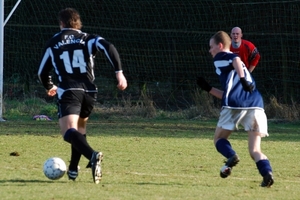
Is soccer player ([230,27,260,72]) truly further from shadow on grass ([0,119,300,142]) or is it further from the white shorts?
the white shorts

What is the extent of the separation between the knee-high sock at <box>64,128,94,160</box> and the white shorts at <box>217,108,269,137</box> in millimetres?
1374

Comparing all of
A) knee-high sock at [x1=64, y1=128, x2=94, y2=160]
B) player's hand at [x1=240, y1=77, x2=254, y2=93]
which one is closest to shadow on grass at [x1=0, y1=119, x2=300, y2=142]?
knee-high sock at [x1=64, y1=128, x2=94, y2=160]

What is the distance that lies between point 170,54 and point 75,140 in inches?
489

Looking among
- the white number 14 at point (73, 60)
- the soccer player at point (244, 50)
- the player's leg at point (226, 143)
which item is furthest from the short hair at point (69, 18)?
the soccer player at point (244, 50)

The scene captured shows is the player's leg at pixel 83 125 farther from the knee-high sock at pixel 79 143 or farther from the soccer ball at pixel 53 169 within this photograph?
the soccer ball at pixel 53 169

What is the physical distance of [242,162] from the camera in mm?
9891

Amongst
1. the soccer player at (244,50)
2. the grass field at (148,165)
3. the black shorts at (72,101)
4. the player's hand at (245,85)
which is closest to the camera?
the grass field at (148,165)

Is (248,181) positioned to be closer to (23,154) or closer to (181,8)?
(23,154)

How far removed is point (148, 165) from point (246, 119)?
1.88 metres

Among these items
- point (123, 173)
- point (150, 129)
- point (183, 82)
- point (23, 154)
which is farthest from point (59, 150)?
point (183, 82)

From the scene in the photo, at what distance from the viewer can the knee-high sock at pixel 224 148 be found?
779cm

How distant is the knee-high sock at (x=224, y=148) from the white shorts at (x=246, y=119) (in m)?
0.17

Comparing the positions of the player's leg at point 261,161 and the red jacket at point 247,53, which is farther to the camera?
the red jacket at point 247,53

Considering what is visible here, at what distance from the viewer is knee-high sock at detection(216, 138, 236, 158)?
7793 millimetres
